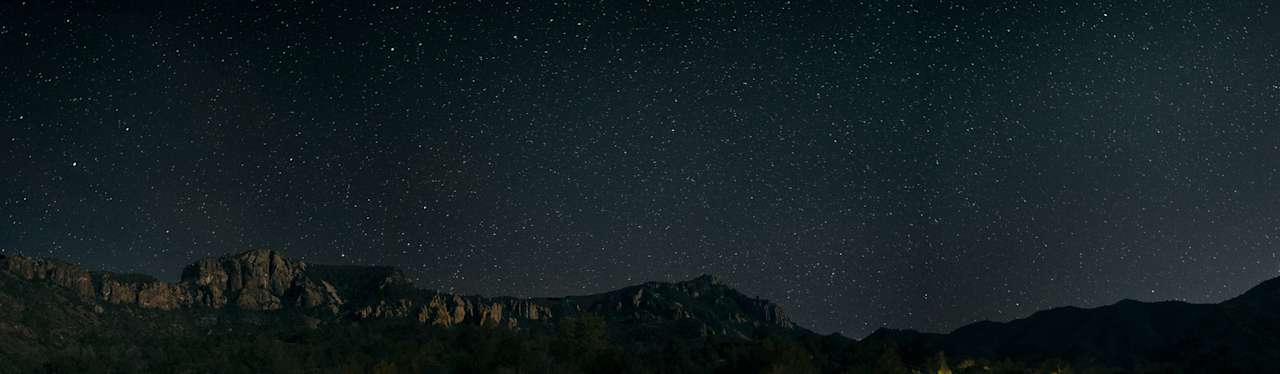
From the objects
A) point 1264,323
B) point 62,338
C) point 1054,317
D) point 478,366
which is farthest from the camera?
point 1054,317

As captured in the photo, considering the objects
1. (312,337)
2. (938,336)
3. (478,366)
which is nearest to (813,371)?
(478,366)

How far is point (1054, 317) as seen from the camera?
171 m

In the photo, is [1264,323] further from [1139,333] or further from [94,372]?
[94,372]

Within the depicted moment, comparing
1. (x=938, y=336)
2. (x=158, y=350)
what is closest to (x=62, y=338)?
(x=158, y=350)

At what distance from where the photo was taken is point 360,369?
71.6 metres

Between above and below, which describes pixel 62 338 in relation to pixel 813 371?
above

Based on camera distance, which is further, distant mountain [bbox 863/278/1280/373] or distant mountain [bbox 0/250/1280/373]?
distant mountain [bbox 863/278/1280/373]

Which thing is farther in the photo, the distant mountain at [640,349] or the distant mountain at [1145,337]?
the distant mountain at [1145,337]

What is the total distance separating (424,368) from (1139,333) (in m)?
131

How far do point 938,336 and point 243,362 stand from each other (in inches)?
6210

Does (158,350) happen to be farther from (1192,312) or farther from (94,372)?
(1192,312)

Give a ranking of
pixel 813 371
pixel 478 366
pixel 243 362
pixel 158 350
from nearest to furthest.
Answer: pixel 813 371
pixel 478 366
pixel 243 362
pixel 158 350

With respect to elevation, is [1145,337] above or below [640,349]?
below

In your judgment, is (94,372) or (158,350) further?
(158,350)
